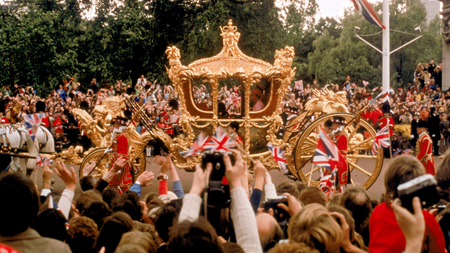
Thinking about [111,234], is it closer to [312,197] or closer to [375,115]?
[312,197]

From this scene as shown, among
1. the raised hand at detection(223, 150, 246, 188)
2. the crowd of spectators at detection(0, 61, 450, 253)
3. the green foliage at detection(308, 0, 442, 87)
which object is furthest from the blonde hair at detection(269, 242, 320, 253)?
the green foliage at detection(308, 0, 442, 87)

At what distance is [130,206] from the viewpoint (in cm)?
396

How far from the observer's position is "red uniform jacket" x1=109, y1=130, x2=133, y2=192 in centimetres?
841

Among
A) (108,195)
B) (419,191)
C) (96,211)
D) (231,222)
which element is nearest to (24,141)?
(108,195)

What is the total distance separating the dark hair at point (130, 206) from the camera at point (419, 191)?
233 centimetres

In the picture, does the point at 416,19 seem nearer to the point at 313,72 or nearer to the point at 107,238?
the point at 313,72

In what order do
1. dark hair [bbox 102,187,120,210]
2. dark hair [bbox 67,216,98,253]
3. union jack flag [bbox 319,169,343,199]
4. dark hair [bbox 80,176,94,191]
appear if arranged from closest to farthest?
dark hair [bbox 67,216,98,253]
dark hair [bbox 102,187,120,210]
dark hair [bbox 80,176,94,191]
union jack flag [bbox 319,169,343,199]

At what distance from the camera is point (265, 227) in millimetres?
2969

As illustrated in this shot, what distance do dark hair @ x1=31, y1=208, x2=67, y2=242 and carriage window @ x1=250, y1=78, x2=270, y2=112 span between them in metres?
6.48

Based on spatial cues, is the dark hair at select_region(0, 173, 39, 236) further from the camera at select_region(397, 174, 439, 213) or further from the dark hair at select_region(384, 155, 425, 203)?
the dark hair at select_region(384, 155, 425, 203)

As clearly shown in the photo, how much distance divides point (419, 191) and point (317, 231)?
0.54m

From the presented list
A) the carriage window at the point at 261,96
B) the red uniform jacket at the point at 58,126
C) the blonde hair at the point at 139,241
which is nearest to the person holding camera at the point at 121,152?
the carriage window at the point at 261,96

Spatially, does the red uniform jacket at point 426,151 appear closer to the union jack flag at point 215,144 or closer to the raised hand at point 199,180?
the union jack flag at point 215,144

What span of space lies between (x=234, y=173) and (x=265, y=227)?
50 cm
